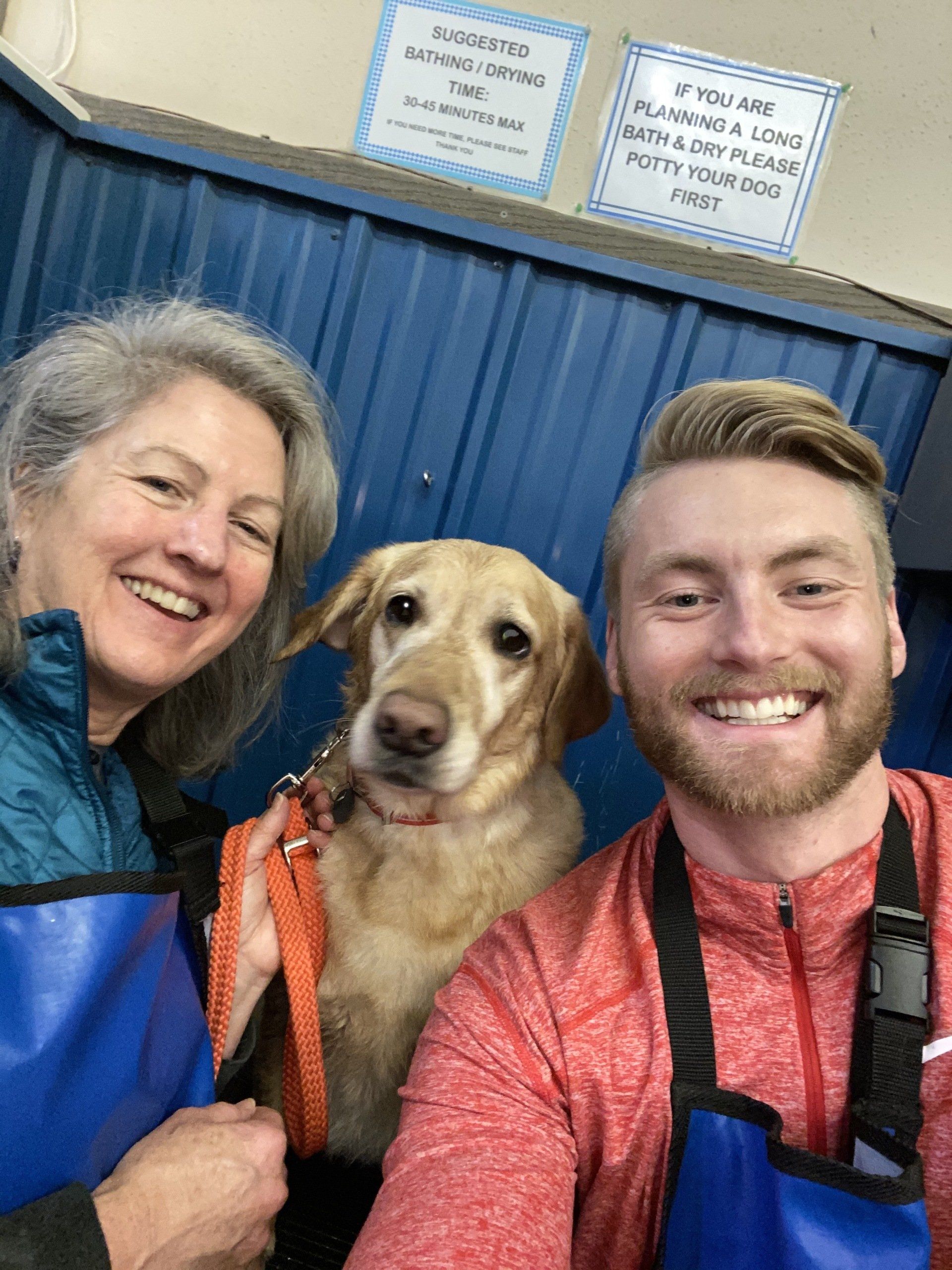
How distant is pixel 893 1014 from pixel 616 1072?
0.39m

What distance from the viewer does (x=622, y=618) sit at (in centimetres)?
136

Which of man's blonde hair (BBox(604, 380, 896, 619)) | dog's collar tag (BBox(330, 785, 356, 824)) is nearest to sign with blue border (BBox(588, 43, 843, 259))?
man's blonde hair (BBox(604, 380, 896, 619))

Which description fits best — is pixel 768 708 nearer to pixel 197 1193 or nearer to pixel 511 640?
pixel 511 640

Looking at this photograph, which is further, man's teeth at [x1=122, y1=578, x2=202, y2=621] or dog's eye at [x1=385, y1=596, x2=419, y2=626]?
dog's eye at [x1=385, y1=596, x2=419, y2=626]

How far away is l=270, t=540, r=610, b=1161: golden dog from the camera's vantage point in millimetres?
1542

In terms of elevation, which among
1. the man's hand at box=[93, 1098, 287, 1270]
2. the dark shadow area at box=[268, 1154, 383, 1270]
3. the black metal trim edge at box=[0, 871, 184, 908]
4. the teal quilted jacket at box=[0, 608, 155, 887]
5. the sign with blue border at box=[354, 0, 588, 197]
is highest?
the sign with blue border at box=[354, 0, 588, 197]

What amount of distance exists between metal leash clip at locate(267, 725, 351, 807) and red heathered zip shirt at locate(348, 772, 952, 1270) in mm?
603

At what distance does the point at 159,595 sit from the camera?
4.50ft

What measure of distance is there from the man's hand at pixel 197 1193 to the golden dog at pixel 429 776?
1.04 feet

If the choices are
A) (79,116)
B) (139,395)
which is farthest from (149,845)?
(79,116)

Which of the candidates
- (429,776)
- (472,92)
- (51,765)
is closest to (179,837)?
(51,765)

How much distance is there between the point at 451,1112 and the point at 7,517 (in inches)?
48.5

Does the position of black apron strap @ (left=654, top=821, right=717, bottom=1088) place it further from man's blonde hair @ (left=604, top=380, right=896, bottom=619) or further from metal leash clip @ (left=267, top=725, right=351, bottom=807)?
metal leash clip @ (left=267, top=725, right=351, bottom=807)

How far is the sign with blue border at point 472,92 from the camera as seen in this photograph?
216 cm
